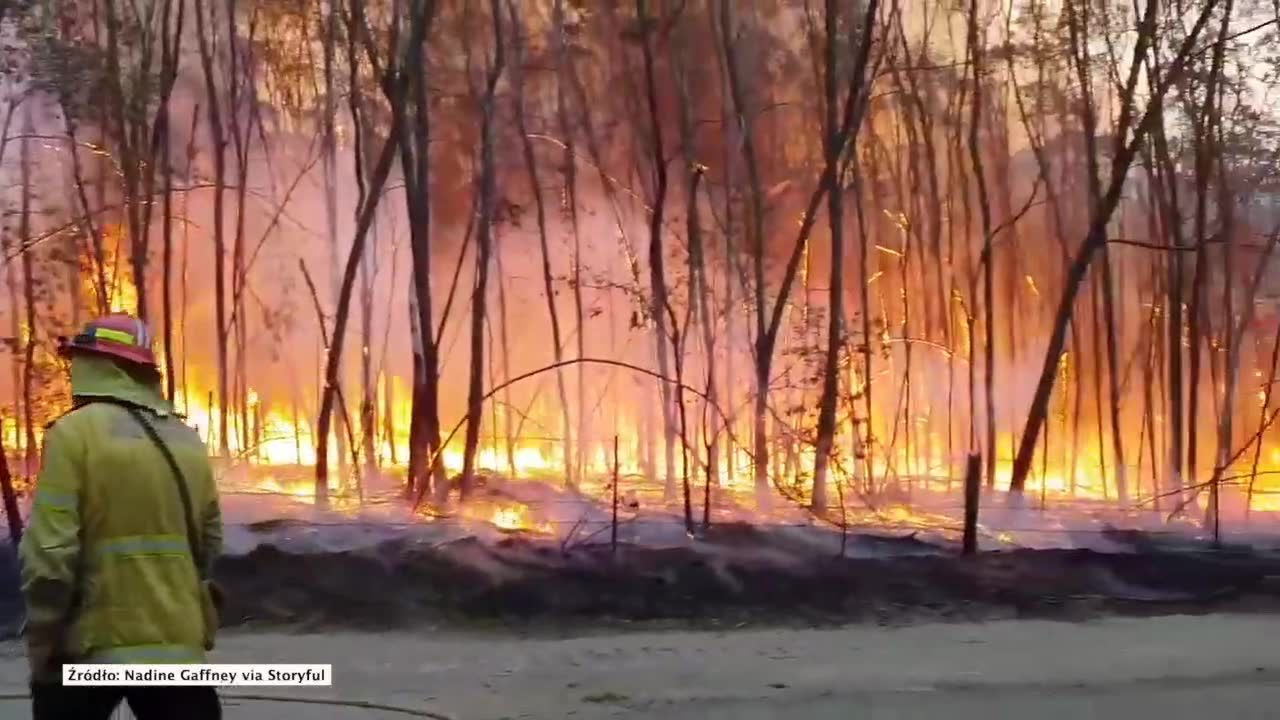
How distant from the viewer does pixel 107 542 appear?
103 inches

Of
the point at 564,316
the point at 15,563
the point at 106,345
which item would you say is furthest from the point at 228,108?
the point at 106,345

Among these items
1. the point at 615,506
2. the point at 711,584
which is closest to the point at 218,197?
the point at 615,506

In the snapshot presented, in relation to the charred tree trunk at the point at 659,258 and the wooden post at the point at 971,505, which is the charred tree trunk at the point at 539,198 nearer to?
the charred tree trunk at the point at 659,258

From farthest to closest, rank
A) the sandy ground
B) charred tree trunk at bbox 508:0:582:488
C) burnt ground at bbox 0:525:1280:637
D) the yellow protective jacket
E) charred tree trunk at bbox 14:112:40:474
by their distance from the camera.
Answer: charred tree trunk at bbox 508:0:582:488 → charred tree trunk at bbox 14:112:40:474 → burnt ground at bbox 0:525:1280:637 → the sandy ground → the yellow protective jacket

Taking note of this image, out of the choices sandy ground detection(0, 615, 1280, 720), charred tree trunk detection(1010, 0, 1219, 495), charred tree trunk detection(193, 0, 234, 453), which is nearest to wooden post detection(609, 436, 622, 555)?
sandy ground detection(0, 615, 1280, 720)

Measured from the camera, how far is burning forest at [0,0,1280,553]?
7.13 metres

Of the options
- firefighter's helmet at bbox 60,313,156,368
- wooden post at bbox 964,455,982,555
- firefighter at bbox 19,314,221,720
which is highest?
firefighter's helmet at bbox 60,313,156,368

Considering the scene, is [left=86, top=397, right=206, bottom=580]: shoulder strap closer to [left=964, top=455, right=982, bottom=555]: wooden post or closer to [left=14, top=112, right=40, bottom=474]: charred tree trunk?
[left=14, top=112, right=40, bottom=474]: charred tree trunk

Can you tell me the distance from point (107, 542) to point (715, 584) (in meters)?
4.64

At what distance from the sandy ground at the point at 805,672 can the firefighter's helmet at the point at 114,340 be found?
2493mm

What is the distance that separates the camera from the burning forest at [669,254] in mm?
7133

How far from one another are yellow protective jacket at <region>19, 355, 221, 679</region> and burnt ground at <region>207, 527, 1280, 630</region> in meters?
3.78

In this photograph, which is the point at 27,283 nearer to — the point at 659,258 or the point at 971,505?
the point at 659,258

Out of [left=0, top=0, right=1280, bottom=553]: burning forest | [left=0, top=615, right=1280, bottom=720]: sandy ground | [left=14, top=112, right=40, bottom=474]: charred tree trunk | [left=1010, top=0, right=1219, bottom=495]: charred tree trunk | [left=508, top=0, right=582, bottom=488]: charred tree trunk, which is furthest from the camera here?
[left=1010, top=0, right=1219, bottom=495]: charred tree trunk
